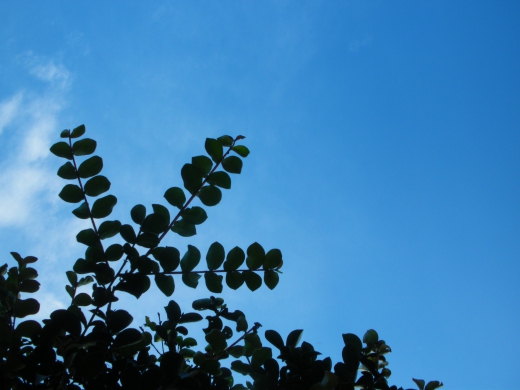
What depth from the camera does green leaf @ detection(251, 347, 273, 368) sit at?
2.08 m

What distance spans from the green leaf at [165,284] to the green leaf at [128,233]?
22 cm

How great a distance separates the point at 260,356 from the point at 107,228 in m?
1.01

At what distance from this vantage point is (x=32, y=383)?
5.46ft

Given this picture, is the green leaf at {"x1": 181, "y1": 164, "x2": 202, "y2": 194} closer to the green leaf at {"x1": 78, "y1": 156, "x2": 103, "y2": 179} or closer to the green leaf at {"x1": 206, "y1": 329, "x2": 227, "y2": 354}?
the green leaf at {"x1": 78, "y1": 156, "x2": 103, "y2": 179}

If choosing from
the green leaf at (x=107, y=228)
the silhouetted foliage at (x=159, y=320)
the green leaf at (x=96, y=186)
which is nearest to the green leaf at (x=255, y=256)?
the silhouetted foliage at (x=159, y=320)

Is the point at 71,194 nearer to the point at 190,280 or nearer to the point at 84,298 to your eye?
the point at 84,298

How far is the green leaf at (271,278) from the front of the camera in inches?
86.6

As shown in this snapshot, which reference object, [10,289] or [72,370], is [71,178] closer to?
[10,289]

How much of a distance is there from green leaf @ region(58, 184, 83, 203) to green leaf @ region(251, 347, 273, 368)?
1.19 m

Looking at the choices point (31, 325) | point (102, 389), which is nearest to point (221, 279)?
point (102, 389)

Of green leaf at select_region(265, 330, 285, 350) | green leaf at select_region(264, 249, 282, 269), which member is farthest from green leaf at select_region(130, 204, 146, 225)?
green leaf at select_region(265, 330, 285, 350)

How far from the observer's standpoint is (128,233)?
1.98 meters

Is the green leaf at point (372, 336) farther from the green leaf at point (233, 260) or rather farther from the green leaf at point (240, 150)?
the green leaf at point (240, 150)

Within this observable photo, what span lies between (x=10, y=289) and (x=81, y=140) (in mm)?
895
